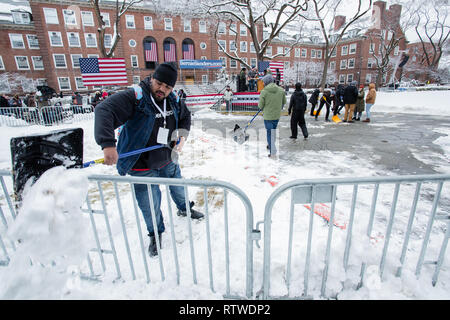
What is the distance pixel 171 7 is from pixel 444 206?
2061 centimetres

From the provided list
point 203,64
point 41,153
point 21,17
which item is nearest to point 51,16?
point 21,17

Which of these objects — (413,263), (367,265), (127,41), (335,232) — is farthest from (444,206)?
(127,41)

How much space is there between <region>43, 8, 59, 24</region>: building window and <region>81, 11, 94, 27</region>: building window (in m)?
3.26

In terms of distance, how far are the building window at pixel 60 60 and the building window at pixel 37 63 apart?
273 centimetres

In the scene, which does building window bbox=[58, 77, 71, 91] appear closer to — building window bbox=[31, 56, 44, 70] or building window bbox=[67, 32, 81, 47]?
building window bbox=[31, 56, 44, 70]

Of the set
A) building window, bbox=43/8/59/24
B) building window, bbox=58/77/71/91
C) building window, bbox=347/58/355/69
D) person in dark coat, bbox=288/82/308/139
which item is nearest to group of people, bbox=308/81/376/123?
person in dark coat, bbox=288/82/308/139

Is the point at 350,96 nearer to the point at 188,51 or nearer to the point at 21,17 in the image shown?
the point at 188,51

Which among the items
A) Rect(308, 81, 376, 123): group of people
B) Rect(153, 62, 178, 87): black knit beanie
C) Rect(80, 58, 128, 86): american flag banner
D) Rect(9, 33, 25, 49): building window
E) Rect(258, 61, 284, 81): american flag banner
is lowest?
Rect(308, 81, 376, 123): group of people

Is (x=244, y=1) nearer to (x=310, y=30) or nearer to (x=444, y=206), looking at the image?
(x=310, y=30)

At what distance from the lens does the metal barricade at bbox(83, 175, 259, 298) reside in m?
1.74

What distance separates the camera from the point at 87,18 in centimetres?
3197

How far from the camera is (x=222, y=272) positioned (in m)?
2.18

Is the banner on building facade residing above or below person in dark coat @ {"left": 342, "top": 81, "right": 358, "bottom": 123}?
above

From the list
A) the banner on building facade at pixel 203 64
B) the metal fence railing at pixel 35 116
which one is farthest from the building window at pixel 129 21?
the metal fence railing at pixel 35 116
